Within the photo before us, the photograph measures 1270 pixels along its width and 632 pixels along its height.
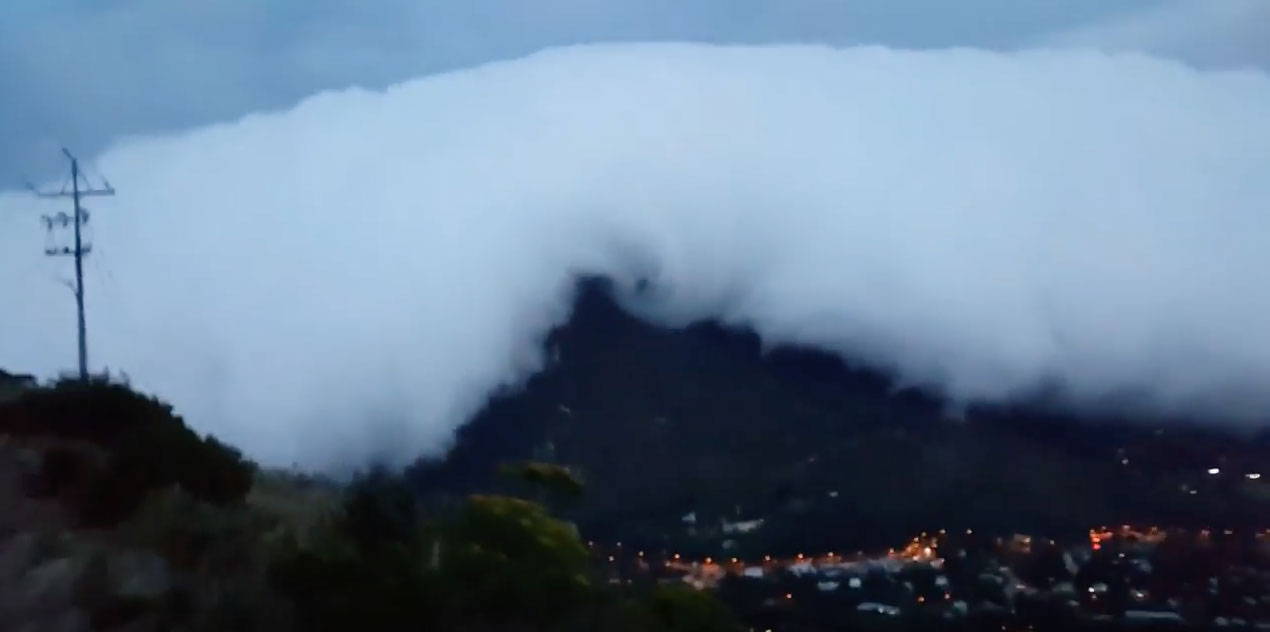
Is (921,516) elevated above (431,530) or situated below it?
above

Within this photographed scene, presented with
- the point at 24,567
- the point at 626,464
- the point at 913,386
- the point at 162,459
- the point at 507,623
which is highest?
the point at 913,386

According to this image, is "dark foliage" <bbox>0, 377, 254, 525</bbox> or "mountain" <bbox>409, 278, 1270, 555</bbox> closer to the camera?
"dark foliage" <bbox>0, 377, 254, 525</bbox>

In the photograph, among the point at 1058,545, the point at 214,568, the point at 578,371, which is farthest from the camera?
the point at 578,371

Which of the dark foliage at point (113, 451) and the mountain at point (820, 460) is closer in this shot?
the dark foliage at point (113, 451)

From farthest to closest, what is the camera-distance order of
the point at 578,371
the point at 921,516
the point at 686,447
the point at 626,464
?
1. the point at 578,371
2. the point at 686,447
3. the point at 626,464
4. the point at 921,516

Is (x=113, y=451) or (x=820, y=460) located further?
(x=820, y=460)

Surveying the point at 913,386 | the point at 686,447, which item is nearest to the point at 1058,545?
the point at 686,447

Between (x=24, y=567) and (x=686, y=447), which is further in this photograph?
(x=686, y=447)

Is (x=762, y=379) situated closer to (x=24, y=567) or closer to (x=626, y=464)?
(x=626, y=464)
